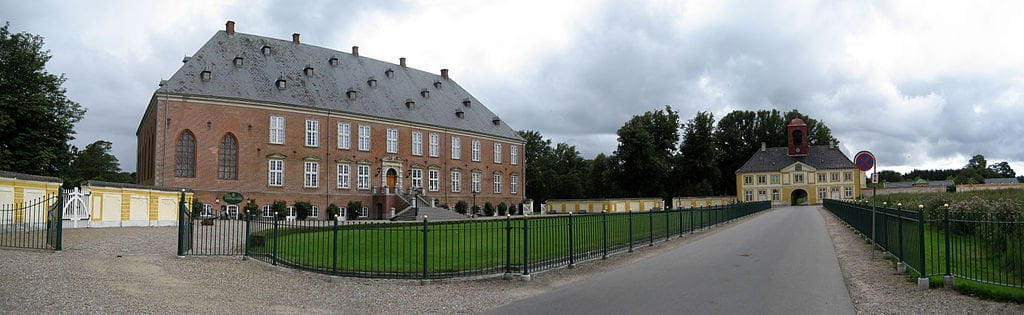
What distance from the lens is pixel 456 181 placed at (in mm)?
59875

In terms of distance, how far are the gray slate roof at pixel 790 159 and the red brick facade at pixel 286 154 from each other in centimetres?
4817

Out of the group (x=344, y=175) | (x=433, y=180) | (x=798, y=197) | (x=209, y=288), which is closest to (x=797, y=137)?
(x=798, y=197)

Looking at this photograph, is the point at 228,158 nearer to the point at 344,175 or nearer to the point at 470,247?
the point at 344,175

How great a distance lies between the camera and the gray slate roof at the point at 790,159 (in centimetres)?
9162

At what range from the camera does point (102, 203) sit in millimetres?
25344

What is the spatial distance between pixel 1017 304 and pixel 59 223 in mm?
17357

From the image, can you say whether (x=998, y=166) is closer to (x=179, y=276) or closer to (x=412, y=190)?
(x=412, y=190)

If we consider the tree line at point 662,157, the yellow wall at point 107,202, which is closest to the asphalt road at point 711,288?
the yellow wall at point 107,202

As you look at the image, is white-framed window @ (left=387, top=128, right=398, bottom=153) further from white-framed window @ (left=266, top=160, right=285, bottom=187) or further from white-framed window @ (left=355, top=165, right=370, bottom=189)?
white-framed window @ (left=266, top=160, right=285, bottom=187)

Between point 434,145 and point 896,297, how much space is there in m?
49.3

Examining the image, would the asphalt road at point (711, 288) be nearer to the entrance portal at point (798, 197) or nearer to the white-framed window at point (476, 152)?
the white-framed window at point (476, 152)

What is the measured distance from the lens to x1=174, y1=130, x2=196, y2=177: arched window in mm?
43125

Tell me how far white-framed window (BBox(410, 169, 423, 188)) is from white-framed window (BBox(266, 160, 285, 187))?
1164 cm

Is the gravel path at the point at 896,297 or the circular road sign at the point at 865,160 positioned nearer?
the gravel path at the point at 896,297
